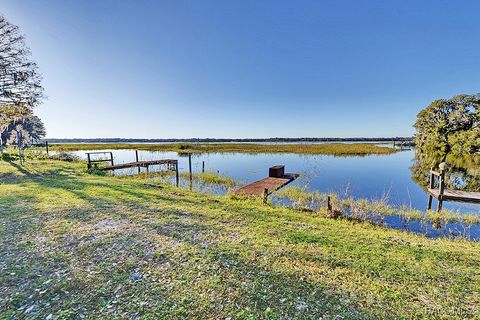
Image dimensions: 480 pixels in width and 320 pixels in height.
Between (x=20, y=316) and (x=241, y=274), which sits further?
(x=241, y=274)

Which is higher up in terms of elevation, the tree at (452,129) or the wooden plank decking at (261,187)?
the tree at (452,129)

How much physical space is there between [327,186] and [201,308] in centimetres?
1592

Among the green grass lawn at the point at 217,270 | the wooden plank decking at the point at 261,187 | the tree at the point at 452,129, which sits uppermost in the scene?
the tree at the point at 452,129

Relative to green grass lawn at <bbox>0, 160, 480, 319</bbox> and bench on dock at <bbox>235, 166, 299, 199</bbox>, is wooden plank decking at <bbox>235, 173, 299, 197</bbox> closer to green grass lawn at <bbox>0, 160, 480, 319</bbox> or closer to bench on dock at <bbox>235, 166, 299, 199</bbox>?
bench on dock at <bbox>235, 166, 299, 199</bbox>

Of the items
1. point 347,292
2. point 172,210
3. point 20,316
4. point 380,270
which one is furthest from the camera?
point 172,210

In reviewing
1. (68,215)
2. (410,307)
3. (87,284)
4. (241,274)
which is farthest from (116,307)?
(68,215)

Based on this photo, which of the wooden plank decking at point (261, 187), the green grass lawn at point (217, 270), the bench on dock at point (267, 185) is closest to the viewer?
the green grass lawn at point (217, 270)

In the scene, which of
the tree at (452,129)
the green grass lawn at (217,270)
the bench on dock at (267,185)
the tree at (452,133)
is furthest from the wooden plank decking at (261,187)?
the tree at (452,129)

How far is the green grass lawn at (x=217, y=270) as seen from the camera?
9.74 feet

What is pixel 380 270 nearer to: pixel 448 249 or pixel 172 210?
pixel 448 249

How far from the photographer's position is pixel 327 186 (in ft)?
56.4

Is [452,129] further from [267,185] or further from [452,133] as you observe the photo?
[267,185]

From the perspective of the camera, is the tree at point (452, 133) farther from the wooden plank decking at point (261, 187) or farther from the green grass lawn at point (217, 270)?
the green grass lawn at point (217, 270)

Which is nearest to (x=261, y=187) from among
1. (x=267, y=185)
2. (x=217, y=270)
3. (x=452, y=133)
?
(x=267, y=185)
